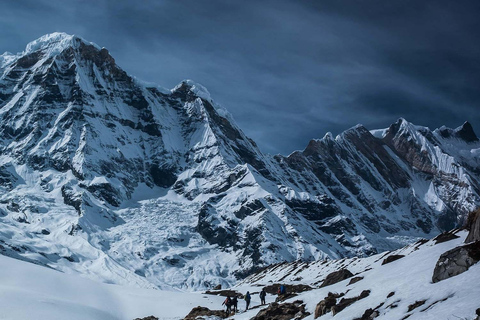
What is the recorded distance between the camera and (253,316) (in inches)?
1699

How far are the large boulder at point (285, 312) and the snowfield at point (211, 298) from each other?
906 mm

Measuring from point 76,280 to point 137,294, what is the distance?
7.55 metres

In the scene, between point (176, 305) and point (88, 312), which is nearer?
point (88, 312)

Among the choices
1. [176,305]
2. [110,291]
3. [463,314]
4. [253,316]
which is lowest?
[463,314]

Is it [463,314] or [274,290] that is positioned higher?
[274,290]

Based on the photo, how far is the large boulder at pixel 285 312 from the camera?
38.2 m

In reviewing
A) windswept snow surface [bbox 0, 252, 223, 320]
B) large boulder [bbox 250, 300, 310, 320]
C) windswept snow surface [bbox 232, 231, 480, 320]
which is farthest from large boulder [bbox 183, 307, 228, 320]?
windswept snow surface [bbox 232, 231, 480, 320]

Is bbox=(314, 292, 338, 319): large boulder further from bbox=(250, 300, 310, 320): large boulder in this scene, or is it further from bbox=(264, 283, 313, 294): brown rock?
bbox=(264, 283, 313, 294): brown rock

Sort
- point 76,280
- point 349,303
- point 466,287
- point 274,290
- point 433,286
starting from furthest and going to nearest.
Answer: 1. point 274,290
2. point 76,280
3. point 349,303
4. point 433,286
5. point 466,287

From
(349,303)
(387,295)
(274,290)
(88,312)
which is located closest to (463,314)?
(387,295)

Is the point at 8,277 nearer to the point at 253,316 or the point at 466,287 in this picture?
the point at 253,316

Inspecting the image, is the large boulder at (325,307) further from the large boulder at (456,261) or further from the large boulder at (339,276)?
the large boulder at (339,276)

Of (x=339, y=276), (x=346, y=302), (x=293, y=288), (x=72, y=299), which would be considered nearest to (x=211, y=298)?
(x=72, y=299)

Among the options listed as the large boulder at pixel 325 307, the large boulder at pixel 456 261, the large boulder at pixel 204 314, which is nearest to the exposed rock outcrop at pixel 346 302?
the large boulder at pixel 325 307
